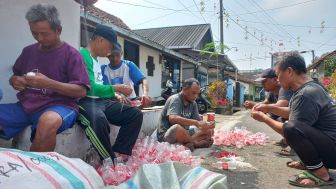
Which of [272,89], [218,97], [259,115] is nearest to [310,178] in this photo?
[259,115]

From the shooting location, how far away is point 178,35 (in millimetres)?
22484

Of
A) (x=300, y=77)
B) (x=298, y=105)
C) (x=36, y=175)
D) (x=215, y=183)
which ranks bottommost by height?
(x=215, y=183)

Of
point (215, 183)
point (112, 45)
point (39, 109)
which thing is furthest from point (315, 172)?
point (39, 109)

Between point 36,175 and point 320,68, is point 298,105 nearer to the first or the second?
point 36,175

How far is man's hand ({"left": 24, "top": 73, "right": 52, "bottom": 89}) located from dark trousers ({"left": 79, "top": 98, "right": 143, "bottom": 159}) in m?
0.52

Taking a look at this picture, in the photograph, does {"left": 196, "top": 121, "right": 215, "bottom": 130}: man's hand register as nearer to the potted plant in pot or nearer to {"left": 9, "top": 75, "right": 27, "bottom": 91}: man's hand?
{"left": 9, "top": 75, "right": 27, "bottom": 91}: man's hand

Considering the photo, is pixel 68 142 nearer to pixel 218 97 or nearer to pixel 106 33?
pixel 106 33

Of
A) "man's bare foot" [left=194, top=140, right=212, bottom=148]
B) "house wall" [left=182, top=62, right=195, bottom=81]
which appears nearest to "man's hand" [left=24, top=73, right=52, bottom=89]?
"man's bare foot" [left=194, top=140, right=212, bottom=148]

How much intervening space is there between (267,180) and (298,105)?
35.0 inches

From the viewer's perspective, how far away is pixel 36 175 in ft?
5.81

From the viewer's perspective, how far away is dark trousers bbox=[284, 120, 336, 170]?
3369 mm

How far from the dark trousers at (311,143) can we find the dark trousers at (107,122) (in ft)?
5.51

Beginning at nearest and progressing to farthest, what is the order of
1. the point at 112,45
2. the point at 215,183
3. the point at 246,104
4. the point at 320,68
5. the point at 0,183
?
the point at 0,183 < the point at 215,183 < the point at 112,45 < the point at 246,104 < the point at 320,68

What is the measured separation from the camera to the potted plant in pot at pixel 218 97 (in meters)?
15.9
